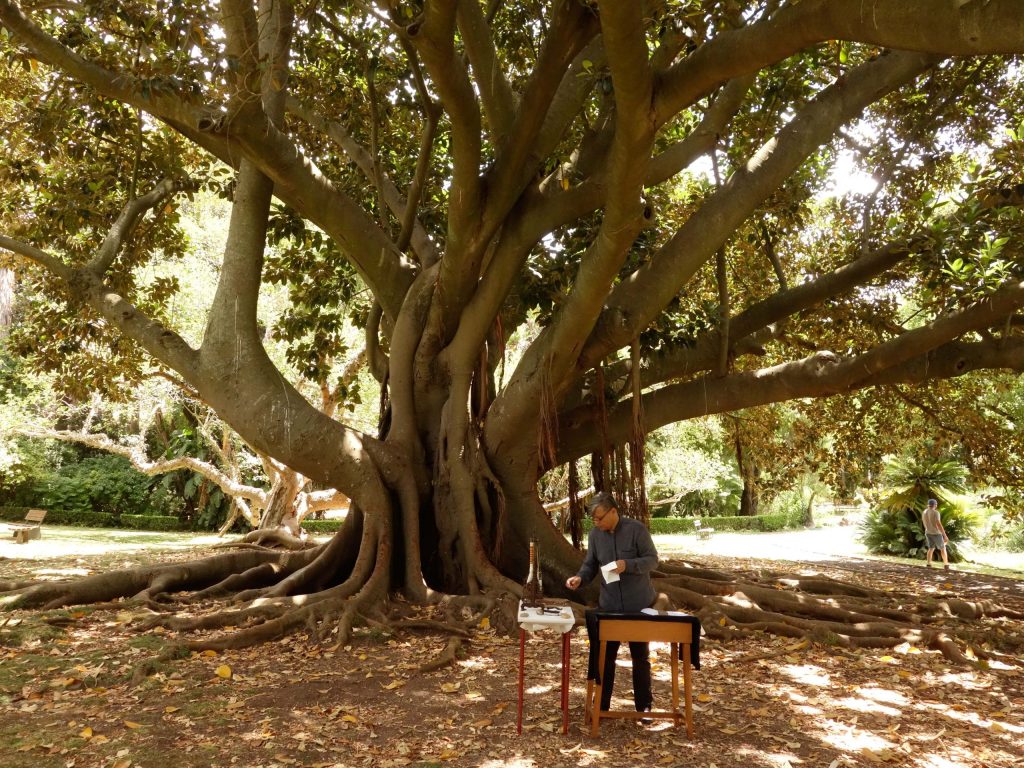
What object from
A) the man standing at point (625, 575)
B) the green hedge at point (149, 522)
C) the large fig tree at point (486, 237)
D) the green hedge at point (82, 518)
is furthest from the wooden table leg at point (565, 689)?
the green hedge at point (82, 518)

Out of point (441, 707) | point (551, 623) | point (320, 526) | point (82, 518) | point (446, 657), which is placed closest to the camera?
point (551, 623)

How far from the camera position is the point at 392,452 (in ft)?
27.2

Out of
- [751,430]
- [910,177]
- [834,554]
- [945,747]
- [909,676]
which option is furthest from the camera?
[834,554]

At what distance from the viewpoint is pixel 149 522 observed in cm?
2775

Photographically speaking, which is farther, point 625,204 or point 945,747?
point 625,204

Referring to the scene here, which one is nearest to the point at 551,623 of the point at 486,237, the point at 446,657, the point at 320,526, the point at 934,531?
the point at 446,657

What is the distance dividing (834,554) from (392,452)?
12.1 m

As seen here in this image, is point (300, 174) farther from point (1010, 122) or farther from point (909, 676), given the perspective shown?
point (1010, 122)

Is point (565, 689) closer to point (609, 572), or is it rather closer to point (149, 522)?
point (609, 572)

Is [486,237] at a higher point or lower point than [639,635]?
higher

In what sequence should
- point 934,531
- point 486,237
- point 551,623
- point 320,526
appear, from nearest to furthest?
point 551,623 < point 486,237 < point 934,531 < point 320,526

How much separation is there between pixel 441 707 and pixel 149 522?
26.3 m

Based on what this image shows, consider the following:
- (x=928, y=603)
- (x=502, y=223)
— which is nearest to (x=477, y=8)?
(x=502, y=223)

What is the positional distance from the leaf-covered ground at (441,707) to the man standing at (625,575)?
0.81 ft
